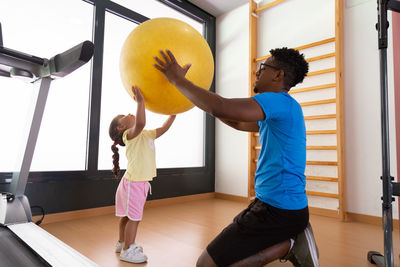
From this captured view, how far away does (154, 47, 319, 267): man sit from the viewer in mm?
1077

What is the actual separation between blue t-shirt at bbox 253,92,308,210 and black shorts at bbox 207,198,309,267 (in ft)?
0.14

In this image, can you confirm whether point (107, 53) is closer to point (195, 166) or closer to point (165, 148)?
point (165, 148)

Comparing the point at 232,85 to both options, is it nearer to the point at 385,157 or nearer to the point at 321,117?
the point at 321,117

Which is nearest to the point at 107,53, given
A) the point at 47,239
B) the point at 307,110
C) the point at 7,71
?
the point at 7,71

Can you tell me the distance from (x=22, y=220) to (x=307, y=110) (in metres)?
2.96

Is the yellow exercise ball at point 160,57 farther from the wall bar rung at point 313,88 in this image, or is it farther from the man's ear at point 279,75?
the wall bar rung at point 313,88

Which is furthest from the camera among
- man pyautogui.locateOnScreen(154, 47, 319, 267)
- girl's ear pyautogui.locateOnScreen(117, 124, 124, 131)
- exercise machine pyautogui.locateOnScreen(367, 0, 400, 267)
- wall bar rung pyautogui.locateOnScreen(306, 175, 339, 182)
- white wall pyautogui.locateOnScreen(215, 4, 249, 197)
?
white wall pyautogui.locateOnScreen(215, 4, 249, 197)

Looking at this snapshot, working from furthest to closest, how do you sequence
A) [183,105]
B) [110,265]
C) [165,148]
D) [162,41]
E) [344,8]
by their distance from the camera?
[165,148] < [344,8] < [110,265] < [183,105] < [162,41]

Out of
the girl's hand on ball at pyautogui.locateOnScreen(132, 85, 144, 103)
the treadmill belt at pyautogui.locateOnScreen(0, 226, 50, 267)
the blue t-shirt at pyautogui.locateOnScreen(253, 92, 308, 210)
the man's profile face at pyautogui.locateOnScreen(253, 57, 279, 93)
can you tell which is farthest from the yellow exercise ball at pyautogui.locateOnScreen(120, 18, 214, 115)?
the treadmill belt at pyautogui.locateOnScreen(0, 226, 50, 267)

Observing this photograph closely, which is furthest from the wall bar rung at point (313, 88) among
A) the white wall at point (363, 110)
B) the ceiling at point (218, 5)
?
the ceiling at point (218, 5)

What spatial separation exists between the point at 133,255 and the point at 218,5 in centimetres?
362

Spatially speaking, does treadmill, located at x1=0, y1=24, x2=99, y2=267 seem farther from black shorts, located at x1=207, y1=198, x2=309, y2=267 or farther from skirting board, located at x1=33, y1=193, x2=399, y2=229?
skirting board, located at x1=33, y1=193, x2=399, y2=229

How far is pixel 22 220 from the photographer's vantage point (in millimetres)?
1653

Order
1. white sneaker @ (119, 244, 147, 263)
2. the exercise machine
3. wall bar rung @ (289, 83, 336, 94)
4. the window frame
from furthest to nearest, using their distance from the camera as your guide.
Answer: wall bar rung @ (289, 83, 336, 94)
the window frame
white sneaker @ (119, 244, 147, 263)
the exercise machine
